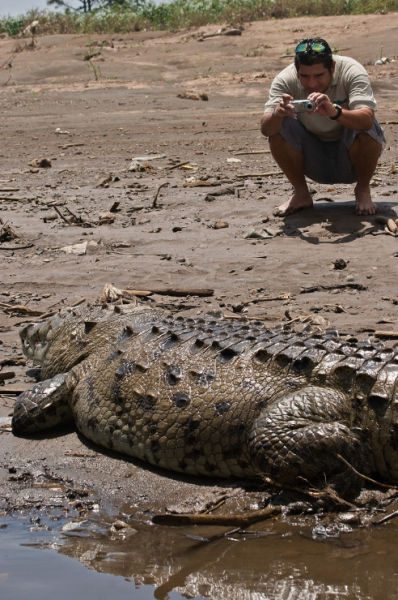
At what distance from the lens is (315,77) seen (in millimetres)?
7039

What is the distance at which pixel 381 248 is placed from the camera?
270 inches

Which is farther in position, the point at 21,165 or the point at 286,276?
the point at 21,165

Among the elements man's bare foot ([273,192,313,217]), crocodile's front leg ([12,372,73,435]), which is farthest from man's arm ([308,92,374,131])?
crocodile's front leg ([12,372,73,435])

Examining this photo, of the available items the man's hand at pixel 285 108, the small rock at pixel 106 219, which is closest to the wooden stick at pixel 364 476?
the man's hand at pixel 285 108

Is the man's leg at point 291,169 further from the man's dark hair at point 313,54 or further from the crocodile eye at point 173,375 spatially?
the crocodile eye at point 173,375

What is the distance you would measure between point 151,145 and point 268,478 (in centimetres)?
859

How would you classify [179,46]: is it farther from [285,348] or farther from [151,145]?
[285,348]

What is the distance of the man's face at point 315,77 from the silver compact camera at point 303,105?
0.26 meters

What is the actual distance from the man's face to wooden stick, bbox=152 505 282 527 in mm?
4299

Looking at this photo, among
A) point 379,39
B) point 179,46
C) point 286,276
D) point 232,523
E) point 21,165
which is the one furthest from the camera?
point 179,46

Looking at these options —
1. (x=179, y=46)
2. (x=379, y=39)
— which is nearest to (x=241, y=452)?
(x=379, y=39)

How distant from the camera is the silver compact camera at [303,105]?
6762mm

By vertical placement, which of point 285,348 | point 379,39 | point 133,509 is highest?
point 379,39

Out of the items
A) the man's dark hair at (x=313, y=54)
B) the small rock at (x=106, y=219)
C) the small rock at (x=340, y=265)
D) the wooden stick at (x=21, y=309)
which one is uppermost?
the man's dark hair at (x=313, y=54)
